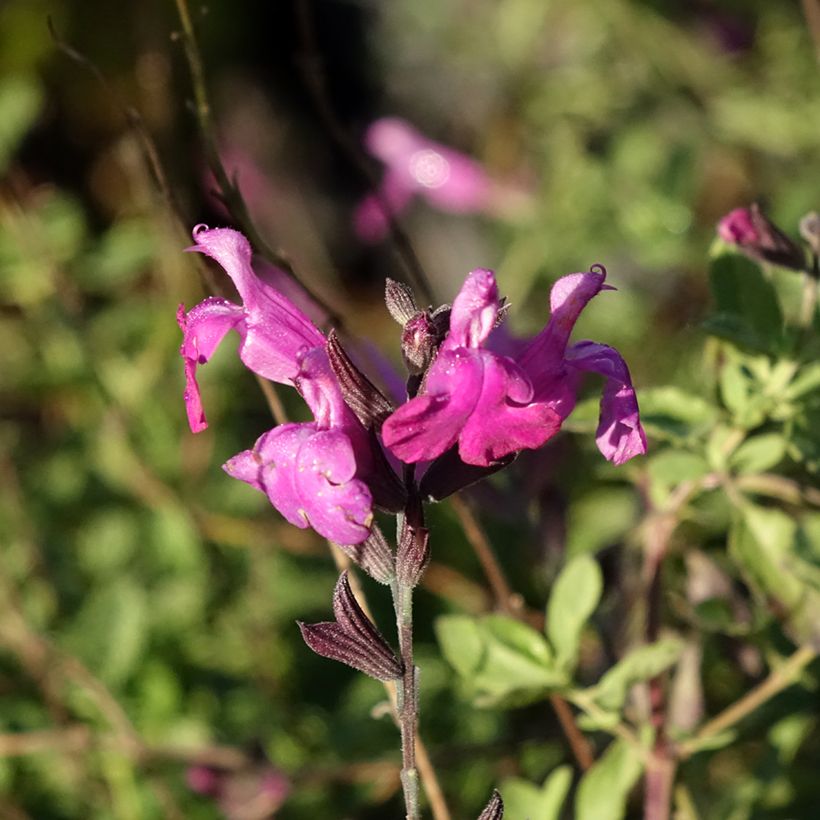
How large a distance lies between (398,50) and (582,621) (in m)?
3.07

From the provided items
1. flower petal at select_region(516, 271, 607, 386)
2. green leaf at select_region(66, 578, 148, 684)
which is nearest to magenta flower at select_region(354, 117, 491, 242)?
green leaf at select_region(66, 578, 148, 684)

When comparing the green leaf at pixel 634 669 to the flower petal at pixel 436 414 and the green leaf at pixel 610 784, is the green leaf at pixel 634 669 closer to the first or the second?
the green leaf at pixel 610 784

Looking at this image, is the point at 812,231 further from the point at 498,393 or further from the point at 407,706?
the point at 407,706

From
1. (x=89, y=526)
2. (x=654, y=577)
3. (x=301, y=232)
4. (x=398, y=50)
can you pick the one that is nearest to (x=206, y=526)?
(x=89, y=526)

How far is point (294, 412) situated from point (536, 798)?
3.79 ft

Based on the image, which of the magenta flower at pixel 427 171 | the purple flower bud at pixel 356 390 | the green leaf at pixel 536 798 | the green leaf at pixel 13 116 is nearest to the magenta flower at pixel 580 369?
the purple flower bud at pixel 356 390

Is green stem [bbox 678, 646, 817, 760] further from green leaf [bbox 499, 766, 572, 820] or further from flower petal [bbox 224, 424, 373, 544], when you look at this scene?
flower petal [bbox 224, 424, 373, 544]

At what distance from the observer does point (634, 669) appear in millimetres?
1032

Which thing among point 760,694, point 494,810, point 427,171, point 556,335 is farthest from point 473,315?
point 427,171

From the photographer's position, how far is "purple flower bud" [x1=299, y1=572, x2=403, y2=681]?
788 millimetres

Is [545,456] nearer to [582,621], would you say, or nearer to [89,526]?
[582,621]

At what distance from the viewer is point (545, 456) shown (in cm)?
140

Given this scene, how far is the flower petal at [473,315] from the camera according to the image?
792 millimetres

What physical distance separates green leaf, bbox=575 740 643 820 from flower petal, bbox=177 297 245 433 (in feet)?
1.71
